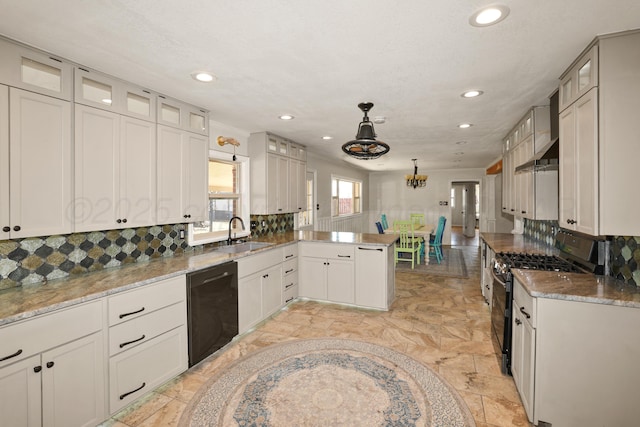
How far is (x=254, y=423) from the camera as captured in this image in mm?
1986

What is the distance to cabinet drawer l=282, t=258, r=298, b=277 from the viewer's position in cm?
402

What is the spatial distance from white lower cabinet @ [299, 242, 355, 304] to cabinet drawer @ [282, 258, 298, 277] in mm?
97

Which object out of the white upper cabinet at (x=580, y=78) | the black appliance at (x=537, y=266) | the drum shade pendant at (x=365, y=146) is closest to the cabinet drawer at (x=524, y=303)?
the black appliance at (x=537, y=266)

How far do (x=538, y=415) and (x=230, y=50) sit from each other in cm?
300

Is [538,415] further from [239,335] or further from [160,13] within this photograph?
[160,13]

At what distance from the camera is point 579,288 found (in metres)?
1.91

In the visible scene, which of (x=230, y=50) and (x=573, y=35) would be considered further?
(x=230, y=50)

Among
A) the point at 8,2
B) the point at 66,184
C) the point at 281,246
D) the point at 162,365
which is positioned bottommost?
the point at 162,365

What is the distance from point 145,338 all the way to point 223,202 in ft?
7.09

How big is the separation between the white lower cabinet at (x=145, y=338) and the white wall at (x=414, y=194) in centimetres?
847

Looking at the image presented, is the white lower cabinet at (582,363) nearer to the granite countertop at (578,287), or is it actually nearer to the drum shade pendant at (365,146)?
the granite countertop at (578,287)

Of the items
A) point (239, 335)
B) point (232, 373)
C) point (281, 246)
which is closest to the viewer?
point (232, 373)

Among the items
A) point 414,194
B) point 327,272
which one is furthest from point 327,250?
point 414,194

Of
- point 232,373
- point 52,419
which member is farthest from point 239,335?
point 52,419
